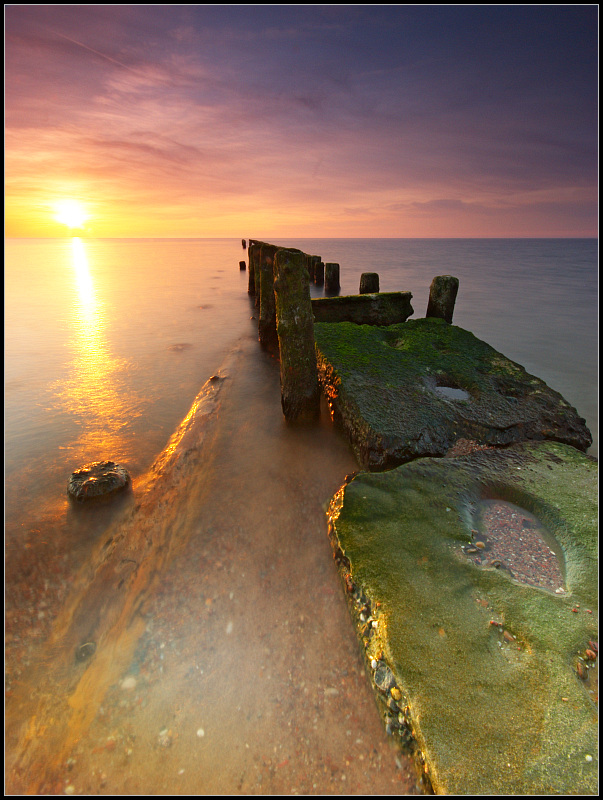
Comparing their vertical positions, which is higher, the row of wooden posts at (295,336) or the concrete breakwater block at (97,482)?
the row of wooden posts at (295,336)

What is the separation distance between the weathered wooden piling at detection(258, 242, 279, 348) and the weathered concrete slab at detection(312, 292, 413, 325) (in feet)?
3.74

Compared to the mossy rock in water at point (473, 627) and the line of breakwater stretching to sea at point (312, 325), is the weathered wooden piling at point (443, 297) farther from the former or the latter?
the mossy rock in water at point (473, 627)

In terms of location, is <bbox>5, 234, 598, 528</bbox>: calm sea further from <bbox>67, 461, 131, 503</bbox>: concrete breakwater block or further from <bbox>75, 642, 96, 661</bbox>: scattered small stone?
<bbox>75, 642, 96, 661</bbox>: scattered small stone

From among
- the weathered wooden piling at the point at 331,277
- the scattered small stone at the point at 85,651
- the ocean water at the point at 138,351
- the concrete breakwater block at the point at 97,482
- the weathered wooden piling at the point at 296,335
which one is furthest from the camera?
the weathered wooden piling at the point at 331,277

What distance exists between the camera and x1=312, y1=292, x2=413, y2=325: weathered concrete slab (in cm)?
870

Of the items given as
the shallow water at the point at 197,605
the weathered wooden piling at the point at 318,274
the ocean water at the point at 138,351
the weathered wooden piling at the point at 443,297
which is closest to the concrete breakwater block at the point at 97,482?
the shallow water at the point at 197,605

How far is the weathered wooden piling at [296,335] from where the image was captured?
16.8 ft

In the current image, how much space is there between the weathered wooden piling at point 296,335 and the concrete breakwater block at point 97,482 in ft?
8.15

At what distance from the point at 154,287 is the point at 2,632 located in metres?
22.4

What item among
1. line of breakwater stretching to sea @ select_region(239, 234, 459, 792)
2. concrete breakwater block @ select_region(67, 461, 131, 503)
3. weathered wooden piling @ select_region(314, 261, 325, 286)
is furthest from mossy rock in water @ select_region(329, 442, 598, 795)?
weathered wooden piling @ select_region(314, 261, 325, 286)

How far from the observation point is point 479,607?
2.53 meters

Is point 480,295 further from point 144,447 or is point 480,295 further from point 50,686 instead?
point 50,686

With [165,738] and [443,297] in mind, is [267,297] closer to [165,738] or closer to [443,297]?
[443,297]

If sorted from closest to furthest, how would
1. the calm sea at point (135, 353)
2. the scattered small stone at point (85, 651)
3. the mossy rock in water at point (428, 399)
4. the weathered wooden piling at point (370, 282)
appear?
the scattered small stone at point (85, 651)
the mossy rock in water at point (428, 399)
the calm sea at point (135, 353)
the weathered wooden piling at point (370, 282)
